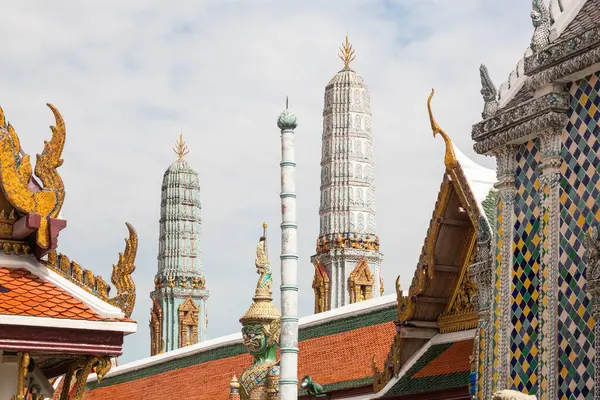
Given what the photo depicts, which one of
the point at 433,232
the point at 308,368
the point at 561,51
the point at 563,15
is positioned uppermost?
the point at 563,15

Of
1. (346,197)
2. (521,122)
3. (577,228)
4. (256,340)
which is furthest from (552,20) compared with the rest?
(346,197)

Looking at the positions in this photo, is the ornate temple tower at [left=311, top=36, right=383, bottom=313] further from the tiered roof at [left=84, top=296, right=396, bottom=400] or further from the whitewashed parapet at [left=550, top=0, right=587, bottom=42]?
the whitewashed parapet at [left=550, top=0, right=587, bottom=42]

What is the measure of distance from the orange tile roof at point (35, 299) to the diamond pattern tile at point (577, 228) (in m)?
3.46

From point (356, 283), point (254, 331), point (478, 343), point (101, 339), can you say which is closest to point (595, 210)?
point (478, 343)

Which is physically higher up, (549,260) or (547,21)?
(547,21)

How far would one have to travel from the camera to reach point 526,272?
432 inches

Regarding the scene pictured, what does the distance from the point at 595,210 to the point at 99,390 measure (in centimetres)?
2033

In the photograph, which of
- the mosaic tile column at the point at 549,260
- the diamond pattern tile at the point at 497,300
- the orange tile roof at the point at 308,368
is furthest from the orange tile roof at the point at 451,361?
the mosaic tile column at the point at 549,260

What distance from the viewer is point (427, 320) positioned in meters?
17.7

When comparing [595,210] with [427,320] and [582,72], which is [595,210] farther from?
[427,320]

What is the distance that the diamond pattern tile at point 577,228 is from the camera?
10073mm

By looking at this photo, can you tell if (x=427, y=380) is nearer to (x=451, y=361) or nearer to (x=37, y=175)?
(x=451, y=361)

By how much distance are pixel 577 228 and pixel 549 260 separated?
35 centimetres

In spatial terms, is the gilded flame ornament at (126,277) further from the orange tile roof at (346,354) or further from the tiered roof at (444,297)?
the orange tile roof at (346,354)
